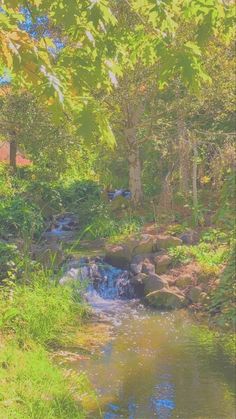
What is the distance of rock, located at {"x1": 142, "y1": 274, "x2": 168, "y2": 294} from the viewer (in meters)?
12.1

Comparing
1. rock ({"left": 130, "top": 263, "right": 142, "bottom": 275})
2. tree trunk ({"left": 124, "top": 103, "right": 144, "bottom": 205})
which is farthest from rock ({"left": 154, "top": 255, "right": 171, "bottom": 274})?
tree trunk ({"left": 124, "top": 103, "right": 144, "bottom": 205})

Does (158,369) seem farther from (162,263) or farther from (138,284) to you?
(162,263)

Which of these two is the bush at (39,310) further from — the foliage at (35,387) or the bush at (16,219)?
the bush at (16,219)

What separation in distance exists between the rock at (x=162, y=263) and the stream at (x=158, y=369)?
193cm

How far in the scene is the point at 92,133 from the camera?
3240mm

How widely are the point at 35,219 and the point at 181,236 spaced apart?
12.9 ft

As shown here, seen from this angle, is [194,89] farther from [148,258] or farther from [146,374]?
[148,258]

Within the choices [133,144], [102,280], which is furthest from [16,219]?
[133,144]

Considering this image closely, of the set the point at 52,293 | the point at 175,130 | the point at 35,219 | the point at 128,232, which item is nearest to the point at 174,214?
the point at 128,232

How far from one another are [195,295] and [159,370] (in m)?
4.00

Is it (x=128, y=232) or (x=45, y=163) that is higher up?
(x=45, y=163)

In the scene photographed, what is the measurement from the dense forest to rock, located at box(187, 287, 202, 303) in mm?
54

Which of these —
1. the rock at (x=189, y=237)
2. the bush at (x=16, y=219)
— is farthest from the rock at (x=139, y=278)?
the bush at (x=16, y=219)

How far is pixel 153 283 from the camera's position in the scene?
12195mm
